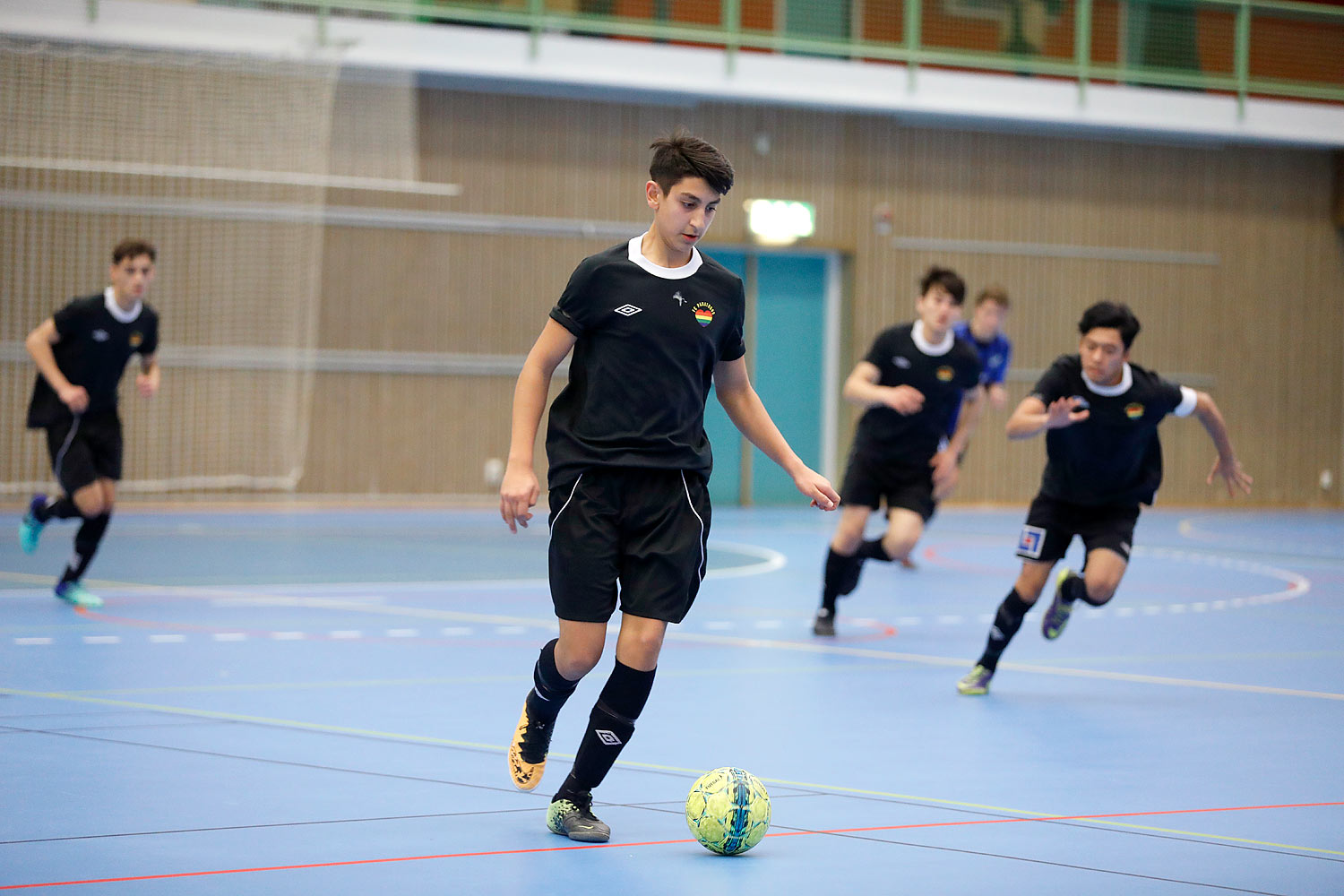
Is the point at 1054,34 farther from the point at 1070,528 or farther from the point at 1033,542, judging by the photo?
the point at 1033,542

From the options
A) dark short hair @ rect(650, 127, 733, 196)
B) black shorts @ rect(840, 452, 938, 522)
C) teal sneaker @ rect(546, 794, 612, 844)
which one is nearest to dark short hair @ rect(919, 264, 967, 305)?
black shorts @ rect(840, 452, 938, 522)

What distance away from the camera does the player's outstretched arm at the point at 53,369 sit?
8.18 m

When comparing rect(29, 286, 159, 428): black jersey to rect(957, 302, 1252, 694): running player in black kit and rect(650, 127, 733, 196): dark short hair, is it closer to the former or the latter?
rect(957, 302, 1252, 694): running player in black kit

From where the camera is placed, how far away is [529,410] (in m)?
4.04

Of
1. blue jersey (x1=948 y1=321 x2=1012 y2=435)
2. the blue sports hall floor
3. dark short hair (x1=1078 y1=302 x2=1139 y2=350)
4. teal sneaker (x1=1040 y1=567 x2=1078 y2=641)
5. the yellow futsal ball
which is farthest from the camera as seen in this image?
blue jersey (x1=948 y1=321 x2=1012 y2=435)

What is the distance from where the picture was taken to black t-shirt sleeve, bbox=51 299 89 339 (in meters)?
8.63

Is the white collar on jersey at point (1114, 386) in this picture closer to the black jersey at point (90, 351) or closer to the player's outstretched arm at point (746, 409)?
the player's outstretched arm at point (746, 409)

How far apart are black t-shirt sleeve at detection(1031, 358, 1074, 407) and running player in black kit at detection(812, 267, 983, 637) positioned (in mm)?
1812

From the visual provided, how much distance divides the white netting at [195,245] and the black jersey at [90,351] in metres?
5.29

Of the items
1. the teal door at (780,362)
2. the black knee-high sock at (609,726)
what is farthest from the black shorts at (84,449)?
the teal door at (780,362)

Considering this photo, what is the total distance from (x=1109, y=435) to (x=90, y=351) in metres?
5.50

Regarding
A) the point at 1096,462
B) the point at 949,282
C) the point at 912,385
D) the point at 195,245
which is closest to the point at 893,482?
the point at 912,385

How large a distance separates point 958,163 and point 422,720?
1446 centimetres

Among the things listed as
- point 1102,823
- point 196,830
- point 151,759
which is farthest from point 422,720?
point 1102,823
